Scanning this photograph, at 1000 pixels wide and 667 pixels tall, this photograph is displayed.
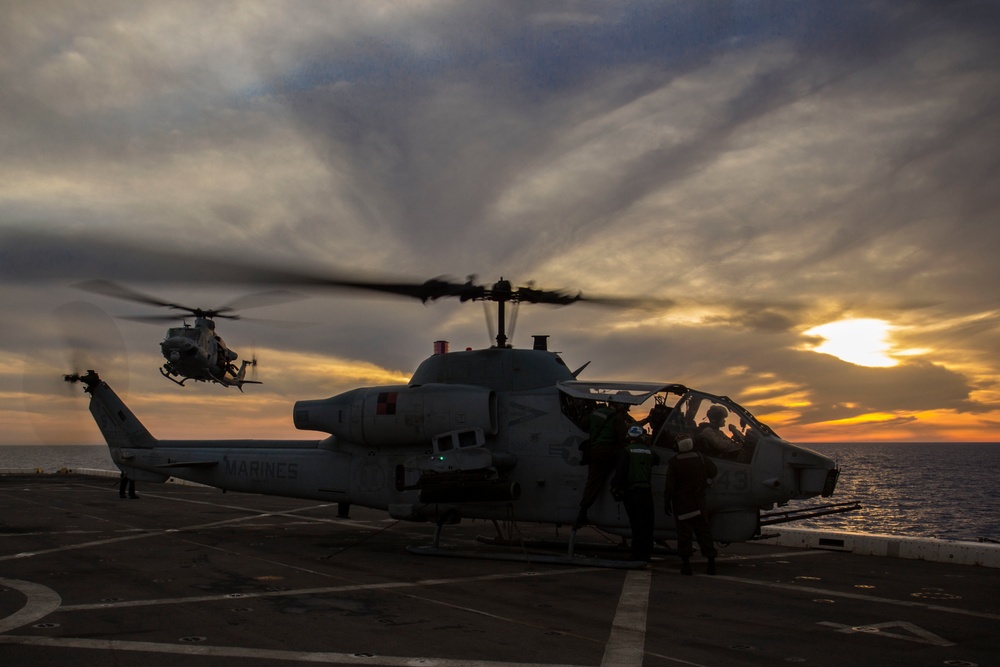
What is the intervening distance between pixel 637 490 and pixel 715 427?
1.60m

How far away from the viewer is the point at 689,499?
11234 mm

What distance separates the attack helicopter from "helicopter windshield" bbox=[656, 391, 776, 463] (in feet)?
0.07

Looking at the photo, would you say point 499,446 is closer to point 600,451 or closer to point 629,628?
point 600,451

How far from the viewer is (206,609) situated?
26.8 feet

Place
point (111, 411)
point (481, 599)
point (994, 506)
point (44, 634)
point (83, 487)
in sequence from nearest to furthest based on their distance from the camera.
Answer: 1. point (44, 634)
2. point (481, 599)
3. point (111, 411)
4. point (83, 487)
5. point (994, 506)

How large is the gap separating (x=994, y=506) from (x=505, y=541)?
54.6m

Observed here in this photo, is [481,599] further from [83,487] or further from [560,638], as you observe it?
[83,487]

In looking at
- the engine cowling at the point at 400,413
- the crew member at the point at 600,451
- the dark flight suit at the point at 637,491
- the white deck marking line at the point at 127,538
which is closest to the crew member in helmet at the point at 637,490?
the dark flight suit at the point at 637,491

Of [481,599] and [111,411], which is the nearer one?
[481,599]

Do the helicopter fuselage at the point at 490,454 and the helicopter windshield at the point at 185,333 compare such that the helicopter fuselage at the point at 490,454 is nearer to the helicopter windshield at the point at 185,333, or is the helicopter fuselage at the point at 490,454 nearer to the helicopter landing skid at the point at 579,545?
the helicopter landing skid at the point at 579,545

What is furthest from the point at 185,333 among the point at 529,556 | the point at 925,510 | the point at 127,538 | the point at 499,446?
the point at 925,510

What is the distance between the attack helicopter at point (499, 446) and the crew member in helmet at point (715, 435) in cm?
7

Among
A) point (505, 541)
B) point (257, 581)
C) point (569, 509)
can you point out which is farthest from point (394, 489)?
point (257, 581)

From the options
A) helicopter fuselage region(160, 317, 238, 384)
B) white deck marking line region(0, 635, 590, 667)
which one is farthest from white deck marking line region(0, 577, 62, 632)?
helicopter fuselage region(160, 317, 238, 384)
